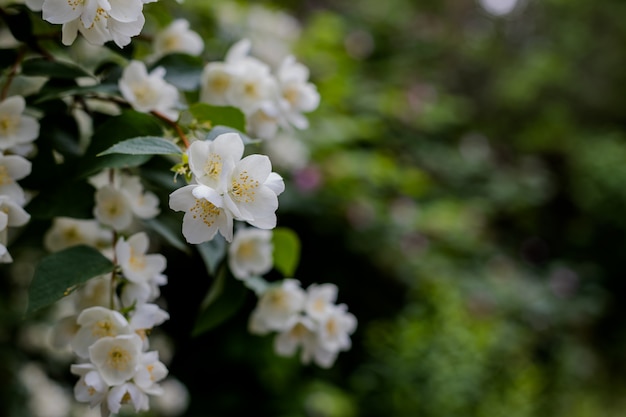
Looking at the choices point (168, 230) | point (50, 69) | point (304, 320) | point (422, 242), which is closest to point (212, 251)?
point (168, 230)

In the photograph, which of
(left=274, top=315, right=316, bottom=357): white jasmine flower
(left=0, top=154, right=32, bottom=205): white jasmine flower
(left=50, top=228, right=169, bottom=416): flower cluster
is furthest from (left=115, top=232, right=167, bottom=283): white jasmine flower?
(left=274, top=315, right=316, bottom=357): white jasmine flower

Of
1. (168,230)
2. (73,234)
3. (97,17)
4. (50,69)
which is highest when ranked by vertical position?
(97,17)

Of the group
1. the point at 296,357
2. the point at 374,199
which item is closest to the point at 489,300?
the point at 374,199

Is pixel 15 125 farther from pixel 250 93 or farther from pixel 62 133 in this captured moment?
pixel 250 93

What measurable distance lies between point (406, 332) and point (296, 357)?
1.30 ft

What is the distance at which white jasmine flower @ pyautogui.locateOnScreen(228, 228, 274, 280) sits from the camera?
2.51ft

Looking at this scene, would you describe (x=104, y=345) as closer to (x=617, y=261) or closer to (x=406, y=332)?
(x=406, y=332)

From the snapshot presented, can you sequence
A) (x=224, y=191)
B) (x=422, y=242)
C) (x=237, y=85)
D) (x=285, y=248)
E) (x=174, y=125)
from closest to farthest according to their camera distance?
(x=224, y=191)
(x=174, y=125)
(x=237, y=85)
(x=285, y=248)
(x=422, y=242)

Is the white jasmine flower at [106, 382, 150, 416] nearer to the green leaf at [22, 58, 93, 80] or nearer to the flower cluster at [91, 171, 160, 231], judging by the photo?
the flower cluster at [91, 171, 160, 231]

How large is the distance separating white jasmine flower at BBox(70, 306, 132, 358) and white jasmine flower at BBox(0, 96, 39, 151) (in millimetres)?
190

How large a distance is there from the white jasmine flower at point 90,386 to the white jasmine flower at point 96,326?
0.03 m

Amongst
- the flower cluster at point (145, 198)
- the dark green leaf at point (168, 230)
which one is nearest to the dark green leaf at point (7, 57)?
the flower cluster at point (145, 198)

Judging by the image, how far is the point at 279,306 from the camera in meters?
0.79

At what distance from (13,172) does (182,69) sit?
0.24 meters
